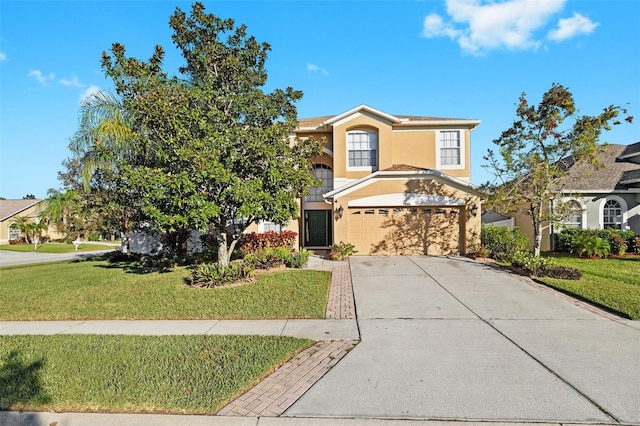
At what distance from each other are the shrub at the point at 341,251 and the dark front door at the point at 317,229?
3.20 meters

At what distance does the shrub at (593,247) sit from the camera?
14.3m

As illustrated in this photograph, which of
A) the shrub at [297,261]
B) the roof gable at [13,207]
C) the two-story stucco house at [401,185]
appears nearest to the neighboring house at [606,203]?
the two-story stucco house at [401,185]

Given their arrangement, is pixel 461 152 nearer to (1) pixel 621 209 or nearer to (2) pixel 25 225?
(1) pixel 621 209

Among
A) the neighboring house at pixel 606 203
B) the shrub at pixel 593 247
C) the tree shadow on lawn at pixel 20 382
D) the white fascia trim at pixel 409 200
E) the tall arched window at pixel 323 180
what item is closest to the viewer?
the tree shadow on lawn at pixel 20 382

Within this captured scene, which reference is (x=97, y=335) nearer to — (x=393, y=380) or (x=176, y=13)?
(x=393, y=380)

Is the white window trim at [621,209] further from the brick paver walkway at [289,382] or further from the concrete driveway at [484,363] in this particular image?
the brick paver walkway at [289,382]

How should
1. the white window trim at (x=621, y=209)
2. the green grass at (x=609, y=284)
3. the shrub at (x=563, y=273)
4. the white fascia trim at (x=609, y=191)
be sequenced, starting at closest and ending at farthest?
1. the green grass at (x=609, y=284)
2. the shrub at (x=563, y=273)
3. the white fascia trim at (x=609, y=191)
4. the white window trim at (x=621, y=209)

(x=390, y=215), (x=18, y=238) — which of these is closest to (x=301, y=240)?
(x=390, y=215)

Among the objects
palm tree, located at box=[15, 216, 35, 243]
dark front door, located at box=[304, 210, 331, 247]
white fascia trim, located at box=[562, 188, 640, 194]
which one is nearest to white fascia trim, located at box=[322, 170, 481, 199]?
dark front door, located at box=[304, 210, 331, 247]

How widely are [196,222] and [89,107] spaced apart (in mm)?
9563

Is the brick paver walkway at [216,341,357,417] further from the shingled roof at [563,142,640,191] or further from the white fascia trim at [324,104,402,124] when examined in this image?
the shingled roof at [563,142,640,191]

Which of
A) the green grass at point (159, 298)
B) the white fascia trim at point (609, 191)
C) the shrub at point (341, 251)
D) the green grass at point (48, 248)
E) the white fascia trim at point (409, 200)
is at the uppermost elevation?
the white fascia trim at point (609, 191)

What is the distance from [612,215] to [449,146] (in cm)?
886

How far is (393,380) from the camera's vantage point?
4.27 m
